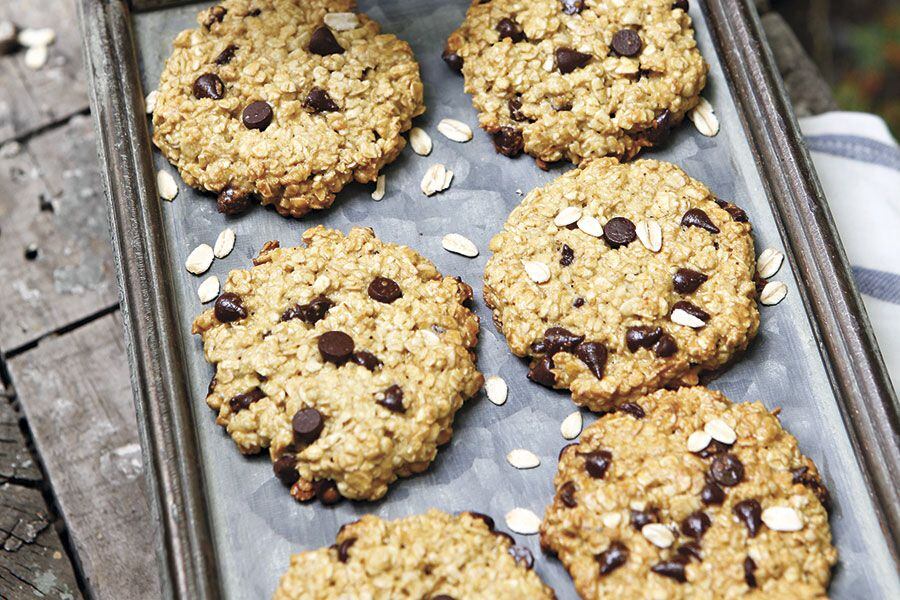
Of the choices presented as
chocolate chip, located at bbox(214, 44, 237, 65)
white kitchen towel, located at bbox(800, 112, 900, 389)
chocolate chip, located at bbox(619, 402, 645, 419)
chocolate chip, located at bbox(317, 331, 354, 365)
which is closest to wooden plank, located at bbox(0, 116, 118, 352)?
chocolate chip, located at bbox(214, 44, 237, 65)

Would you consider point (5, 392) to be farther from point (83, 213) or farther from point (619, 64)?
A: point (619, 64)

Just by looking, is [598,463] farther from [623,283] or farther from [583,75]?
[583,75]

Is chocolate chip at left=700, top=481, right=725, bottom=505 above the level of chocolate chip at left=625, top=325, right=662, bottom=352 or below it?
below

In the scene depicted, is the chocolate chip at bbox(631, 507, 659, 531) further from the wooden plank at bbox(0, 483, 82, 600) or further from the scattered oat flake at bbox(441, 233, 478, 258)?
the wooden plank at bbox(0, 483, 82, 600)

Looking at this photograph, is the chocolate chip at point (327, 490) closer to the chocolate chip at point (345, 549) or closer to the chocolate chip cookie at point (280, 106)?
the chocolate chip at point (345, 549)

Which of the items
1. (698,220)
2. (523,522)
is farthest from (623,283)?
(523,522)

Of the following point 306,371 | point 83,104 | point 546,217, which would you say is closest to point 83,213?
point 83,104
